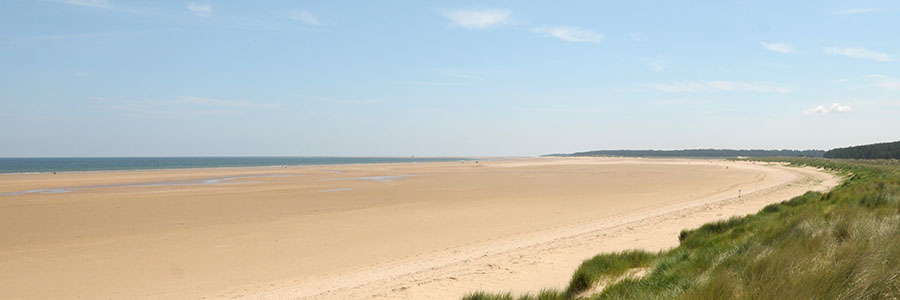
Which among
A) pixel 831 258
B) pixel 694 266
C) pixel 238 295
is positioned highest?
pixel 831 258

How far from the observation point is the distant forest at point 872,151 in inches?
3593

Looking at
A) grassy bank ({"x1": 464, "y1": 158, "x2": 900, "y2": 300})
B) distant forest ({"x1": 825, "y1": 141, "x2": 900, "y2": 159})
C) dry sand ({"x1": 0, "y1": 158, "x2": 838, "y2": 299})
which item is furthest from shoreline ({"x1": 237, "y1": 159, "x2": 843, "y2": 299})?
distant forest ({"x1": 825, "y1": 141, "x2": 900, "y2": 159})

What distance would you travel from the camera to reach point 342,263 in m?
9.53

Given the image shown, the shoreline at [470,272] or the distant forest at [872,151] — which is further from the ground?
the distant forest at [872,151]

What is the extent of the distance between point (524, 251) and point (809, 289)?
6.30 meters

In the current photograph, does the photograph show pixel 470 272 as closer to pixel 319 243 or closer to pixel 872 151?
pixel 319 243

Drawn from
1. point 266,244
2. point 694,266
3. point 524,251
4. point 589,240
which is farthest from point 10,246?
point 694,266

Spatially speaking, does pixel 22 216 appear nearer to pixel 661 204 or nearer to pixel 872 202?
pixel 661 204

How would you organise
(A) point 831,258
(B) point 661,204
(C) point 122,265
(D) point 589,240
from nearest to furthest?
(A) point 831,258
(C) point 122,265
(D) point 589,240
(B) point 661,204

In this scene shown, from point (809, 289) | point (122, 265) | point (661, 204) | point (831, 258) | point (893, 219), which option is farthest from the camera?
point (661, 204)

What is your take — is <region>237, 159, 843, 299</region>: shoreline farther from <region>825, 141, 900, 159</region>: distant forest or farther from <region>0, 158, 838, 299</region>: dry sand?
<region>825, 141, 900, 159</region>: distant forest

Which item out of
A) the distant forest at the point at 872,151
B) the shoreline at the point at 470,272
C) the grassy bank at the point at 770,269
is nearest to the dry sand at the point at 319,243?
the shoreline at the point at 470,272

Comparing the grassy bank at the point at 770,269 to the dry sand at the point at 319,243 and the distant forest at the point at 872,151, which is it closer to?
the dry sand at the point at 319,243

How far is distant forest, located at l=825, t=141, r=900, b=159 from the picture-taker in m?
91.2
